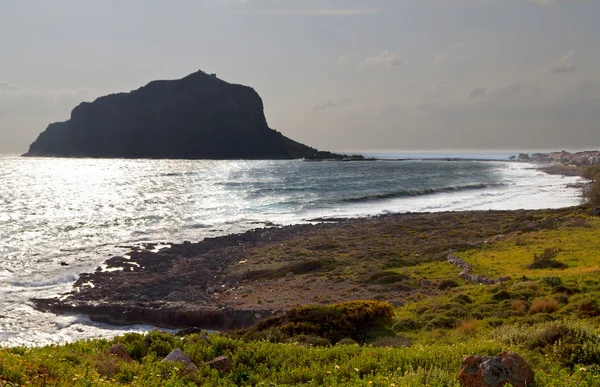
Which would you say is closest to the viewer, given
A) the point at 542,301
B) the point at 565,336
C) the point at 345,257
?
the point at 565,336

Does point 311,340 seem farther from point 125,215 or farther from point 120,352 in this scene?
point 125,215

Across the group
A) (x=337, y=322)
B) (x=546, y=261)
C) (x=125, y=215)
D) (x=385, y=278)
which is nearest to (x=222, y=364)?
(x=337, y=322)

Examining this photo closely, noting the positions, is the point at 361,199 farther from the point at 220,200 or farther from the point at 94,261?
the point at 94,261

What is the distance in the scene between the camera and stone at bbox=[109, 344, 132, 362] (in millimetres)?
10194

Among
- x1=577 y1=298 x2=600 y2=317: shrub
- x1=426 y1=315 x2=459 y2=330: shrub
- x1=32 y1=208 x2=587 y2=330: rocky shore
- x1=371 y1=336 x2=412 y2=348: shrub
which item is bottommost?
x1=32 y1=208 x2=587 y2=330: rocky shore

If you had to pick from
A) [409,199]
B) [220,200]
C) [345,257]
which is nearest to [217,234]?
[345,257]

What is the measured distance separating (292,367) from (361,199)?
7214 cm

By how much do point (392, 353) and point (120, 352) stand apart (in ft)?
19.7

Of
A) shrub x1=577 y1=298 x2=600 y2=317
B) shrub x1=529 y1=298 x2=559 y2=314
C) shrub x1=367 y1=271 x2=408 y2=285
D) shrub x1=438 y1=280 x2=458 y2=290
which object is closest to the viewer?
shrub x1=577 y1=298 x2=600 y2=317

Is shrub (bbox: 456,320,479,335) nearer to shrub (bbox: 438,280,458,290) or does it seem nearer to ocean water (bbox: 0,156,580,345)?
shrub (bbox: 438,280,458,290)

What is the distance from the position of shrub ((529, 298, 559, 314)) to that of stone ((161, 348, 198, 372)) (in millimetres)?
12731

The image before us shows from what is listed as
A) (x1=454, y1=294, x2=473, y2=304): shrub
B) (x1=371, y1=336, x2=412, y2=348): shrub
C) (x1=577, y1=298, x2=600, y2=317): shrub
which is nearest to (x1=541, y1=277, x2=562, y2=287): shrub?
(x1=577, y1=298, x2=600, y2=317): shrub

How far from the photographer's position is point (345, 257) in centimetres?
3491

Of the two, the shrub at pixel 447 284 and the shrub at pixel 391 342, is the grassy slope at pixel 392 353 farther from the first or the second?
the shrub at pixel 447 284
